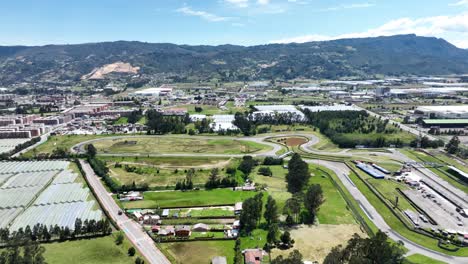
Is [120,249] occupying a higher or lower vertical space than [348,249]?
lower

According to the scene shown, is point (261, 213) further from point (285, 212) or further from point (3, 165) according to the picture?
point (3, 165)

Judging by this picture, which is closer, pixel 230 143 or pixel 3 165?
pixel 3 165

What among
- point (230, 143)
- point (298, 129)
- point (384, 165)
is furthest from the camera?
point (298, 129)

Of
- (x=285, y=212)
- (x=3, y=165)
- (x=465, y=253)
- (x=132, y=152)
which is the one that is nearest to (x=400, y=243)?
(x=465, y=253)

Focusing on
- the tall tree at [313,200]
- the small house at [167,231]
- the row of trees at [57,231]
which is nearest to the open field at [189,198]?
the small house at [167,231]

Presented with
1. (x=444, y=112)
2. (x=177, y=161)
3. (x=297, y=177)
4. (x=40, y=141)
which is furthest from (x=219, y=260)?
(x=444, y=112)

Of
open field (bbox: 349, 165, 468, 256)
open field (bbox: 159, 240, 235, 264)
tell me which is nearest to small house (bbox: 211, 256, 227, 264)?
open field (bbox: 159, 240, 235, 264)
